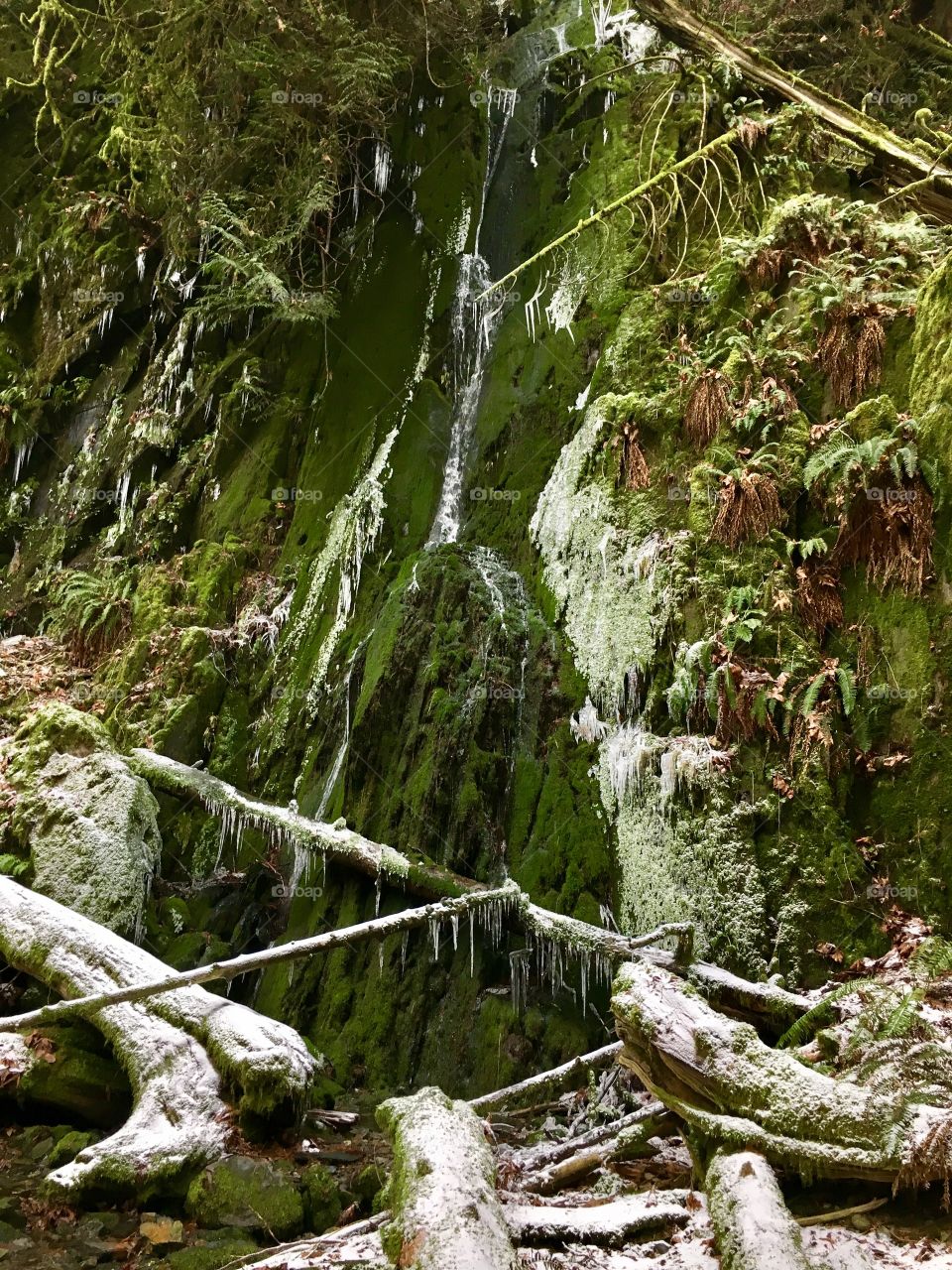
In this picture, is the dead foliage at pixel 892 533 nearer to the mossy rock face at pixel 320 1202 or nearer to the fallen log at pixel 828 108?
the fallen log at pixel 828 108

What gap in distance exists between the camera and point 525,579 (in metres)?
8.03

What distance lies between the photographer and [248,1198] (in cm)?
429

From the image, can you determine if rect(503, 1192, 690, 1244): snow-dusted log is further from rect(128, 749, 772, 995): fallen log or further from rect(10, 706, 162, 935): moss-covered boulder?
rect(10, 706, 162, 935): moss-covered boulder

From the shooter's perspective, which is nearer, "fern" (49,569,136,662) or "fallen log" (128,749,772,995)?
"fallen log" (128,749,772,995)

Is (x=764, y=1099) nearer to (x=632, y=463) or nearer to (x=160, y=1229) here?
(x=160, y=1229)

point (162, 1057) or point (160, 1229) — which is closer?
point (160, 1229)

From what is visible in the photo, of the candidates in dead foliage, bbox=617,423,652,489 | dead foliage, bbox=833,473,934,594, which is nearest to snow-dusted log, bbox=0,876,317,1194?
dead foliage, bbox=833,473,934,594

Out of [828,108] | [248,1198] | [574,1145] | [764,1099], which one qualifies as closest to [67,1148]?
[248,1198]

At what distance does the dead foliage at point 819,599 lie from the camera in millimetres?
5859

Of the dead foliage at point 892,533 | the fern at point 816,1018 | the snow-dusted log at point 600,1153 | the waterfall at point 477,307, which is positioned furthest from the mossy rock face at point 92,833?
the dead foliage at point 892,533

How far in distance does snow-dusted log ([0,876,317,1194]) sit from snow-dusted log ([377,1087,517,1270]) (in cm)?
121

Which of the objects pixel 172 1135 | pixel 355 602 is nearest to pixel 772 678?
pixel 172 1135

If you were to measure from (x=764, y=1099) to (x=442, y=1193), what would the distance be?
51.5 inches

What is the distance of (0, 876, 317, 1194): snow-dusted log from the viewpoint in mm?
4512
